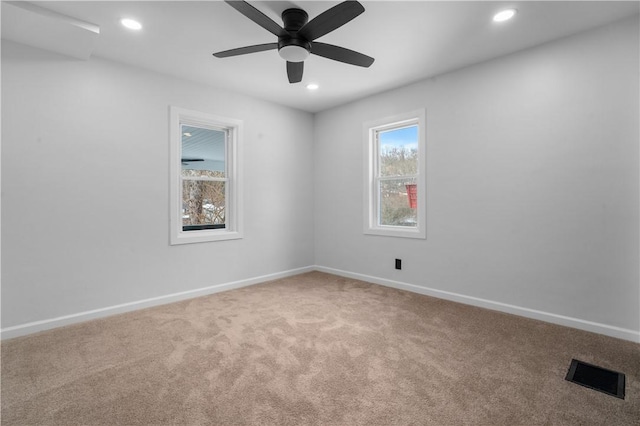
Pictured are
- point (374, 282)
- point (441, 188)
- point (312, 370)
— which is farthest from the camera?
point (374, 282)

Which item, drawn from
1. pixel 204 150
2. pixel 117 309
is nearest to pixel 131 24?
pixel 204 150

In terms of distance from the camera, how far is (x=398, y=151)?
430cm

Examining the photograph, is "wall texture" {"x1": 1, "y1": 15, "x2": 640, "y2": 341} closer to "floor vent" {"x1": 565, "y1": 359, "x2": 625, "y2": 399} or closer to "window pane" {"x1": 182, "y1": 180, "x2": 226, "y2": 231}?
"window pane" {"x1": 182, "y1": 180, "x2": 226, "y2": 231}

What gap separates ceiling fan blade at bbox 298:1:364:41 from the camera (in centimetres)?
191

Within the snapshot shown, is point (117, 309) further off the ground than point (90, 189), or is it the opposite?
point (90, 189)

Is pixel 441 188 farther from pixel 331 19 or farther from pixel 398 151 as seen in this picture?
pixel 331 19

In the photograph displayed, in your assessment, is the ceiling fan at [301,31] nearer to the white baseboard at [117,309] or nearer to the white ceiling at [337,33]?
the white ceiling at [337,33]

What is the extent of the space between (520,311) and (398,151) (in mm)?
2349

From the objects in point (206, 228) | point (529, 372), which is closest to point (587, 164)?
point (529, 372)

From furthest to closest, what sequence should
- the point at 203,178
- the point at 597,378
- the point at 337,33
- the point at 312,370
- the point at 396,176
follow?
the point at 396,176 < the point at 203,178 < the point at 337,33 < the point at 312,370 < the point at 597,378

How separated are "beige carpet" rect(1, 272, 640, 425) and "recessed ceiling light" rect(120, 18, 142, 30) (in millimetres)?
2615

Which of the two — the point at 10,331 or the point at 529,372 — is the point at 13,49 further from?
the point at 529,372

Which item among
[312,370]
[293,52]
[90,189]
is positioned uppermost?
[293,52]

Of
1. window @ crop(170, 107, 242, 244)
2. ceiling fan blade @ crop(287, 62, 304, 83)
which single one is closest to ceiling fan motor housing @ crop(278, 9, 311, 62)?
ceiling fan blade @ crop(287, 62, 304, 83)
